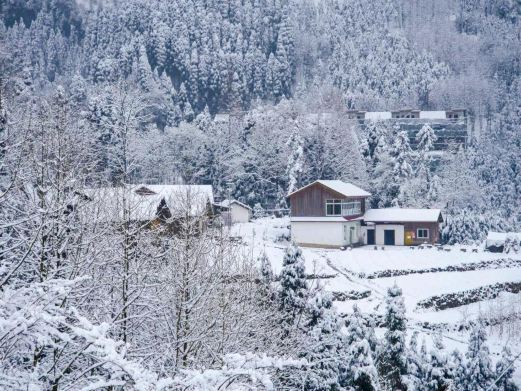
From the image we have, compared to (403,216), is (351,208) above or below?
above

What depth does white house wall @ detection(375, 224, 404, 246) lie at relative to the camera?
44.9m

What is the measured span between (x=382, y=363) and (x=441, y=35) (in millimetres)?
143506

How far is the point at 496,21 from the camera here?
151500 mm

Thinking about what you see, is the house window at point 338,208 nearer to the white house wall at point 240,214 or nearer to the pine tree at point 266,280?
the white house wall at point 240,214

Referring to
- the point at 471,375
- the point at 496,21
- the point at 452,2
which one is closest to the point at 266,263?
the point at 471,375

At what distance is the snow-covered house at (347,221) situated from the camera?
4225cm

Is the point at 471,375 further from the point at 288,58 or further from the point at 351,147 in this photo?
the point at 288,58

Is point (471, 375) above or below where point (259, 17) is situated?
below

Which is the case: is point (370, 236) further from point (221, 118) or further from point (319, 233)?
point (221, 118)

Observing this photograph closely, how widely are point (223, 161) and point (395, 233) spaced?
18.2m

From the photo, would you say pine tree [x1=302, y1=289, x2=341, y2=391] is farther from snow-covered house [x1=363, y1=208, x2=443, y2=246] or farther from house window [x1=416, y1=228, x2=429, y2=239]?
house window [x1=416, y1=228, x2=429, y2=239]

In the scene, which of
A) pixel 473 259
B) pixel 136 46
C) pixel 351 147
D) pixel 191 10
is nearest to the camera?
A: pixel 473 259

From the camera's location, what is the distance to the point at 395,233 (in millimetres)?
45094

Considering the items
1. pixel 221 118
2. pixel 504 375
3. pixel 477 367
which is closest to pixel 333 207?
pixel 477 367
